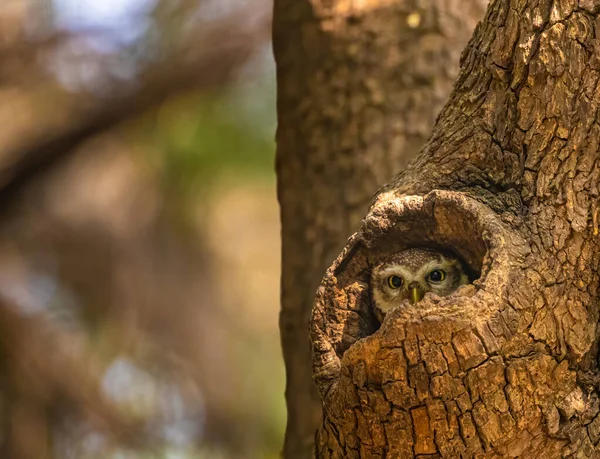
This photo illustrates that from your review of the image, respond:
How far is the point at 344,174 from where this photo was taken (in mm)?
2625

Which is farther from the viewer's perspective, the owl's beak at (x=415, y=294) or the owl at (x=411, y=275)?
the owl's beak at (x=415, y=294)

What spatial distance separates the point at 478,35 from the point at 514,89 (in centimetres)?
20

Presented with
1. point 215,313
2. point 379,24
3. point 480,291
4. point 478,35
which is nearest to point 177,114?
point 215,313

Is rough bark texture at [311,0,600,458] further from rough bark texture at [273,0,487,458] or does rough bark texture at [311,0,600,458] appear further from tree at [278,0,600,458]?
rough bark texture at [273,0,487,458]

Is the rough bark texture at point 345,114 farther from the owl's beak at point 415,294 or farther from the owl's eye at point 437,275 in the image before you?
the owl's eye at point 437,275

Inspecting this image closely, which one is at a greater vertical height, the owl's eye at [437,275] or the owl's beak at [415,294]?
the owl's beak at [415,294]

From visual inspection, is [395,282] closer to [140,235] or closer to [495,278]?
[495,278]

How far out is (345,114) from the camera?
8.71 feet

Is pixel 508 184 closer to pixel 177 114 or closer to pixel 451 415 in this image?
pixel 451 415

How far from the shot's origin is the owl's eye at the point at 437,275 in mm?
1866

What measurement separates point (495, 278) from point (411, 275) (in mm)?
499

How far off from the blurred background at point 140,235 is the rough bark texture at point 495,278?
284cm

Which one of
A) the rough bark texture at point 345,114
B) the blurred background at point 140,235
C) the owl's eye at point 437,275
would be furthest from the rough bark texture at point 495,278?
the blurred background at point 140,235

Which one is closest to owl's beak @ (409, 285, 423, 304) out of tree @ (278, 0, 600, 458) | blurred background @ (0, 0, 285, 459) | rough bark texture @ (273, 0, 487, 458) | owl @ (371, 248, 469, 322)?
owl @ (371, 248, 469, 322)
